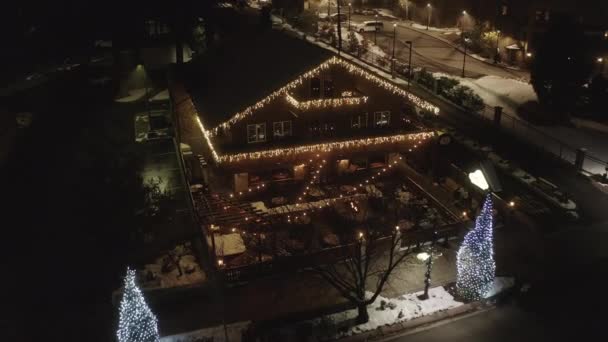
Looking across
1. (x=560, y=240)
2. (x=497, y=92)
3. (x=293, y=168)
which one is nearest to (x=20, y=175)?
(x=293, y=168)

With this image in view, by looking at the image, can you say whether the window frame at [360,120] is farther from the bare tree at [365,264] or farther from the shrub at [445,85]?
the shrub at [445,85]

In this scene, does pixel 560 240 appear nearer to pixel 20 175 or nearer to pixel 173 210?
pixel 173 210

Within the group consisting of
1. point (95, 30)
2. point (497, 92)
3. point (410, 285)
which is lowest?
point (410, 285)

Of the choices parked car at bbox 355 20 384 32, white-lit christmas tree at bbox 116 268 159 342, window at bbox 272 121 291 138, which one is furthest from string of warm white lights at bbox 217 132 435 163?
parked car at bbox 355 20 384 32

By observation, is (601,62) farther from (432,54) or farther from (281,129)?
(281,129)

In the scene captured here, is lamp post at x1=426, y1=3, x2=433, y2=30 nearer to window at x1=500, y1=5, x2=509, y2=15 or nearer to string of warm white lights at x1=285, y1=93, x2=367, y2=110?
window at x1=500, y1=5, x2=509, y2=15

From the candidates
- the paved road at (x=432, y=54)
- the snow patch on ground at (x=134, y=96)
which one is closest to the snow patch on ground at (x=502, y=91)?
the paved road at (x=432, y=54)

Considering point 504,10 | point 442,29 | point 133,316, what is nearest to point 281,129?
point 133,316
